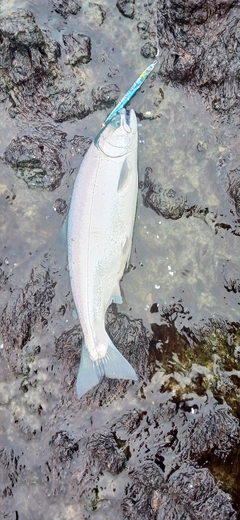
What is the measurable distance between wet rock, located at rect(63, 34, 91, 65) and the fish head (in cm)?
93

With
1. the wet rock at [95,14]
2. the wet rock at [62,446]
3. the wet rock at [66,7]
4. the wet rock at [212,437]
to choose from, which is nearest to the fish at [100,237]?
the wet rock at [62,446]

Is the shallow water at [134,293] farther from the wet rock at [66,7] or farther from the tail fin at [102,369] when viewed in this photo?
the tail fin at [102,369]

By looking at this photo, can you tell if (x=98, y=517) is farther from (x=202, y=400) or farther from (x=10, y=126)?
(x=10, y=126)

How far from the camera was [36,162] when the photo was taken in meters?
4.78

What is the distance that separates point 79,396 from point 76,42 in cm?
359

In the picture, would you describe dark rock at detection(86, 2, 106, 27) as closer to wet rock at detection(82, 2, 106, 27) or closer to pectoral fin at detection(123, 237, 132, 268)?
wet rock at detection(82, 2, 106, 27)

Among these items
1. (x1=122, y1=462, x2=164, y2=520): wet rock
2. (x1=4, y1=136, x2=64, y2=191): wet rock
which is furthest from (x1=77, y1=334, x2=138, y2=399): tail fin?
(x1=4, y1=136, x2=64, y2=191): wet rock

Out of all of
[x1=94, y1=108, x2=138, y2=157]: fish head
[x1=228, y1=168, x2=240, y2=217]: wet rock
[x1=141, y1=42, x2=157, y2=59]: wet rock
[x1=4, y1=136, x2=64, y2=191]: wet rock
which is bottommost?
[x1=4, y1=136, x2=64, y2=191]: wet rock

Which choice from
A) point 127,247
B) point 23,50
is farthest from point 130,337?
point 23,50

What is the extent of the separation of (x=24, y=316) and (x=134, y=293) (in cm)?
114

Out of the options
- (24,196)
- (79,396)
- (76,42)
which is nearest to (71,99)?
(76,42)

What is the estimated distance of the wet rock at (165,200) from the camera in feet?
15.3

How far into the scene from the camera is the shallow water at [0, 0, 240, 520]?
4.37 metres

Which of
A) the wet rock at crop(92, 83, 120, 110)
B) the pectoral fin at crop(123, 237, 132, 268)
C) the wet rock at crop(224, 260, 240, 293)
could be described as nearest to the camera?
the pectoral fin at crop(123, 237, 132, 268)
